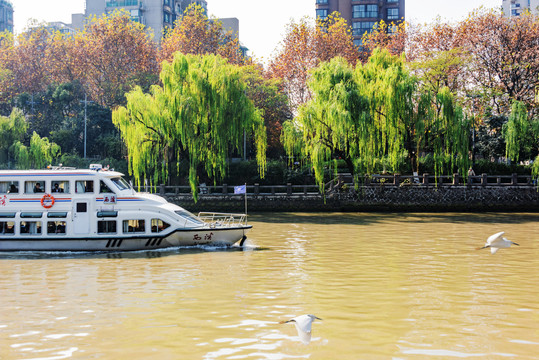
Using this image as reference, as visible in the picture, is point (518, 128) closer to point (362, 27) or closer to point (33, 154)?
point (33, 154)

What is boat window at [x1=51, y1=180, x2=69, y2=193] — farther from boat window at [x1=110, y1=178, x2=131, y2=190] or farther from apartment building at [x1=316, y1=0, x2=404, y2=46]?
apartment building at [x1=316, y1=0, x2=404, y2=46]

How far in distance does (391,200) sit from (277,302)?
101 ft

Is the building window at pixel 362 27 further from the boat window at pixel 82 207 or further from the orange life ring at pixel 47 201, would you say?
the orange life ring at pixel 47 201

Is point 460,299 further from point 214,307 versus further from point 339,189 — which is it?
point 339,189

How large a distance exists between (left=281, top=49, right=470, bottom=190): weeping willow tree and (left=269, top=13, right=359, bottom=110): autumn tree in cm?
2202

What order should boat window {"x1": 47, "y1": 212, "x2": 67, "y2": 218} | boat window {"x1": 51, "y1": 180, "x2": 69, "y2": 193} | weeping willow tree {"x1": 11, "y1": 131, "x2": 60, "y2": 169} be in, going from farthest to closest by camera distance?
1. weeping willow tree {"x1": 11, "y1": 131, "x2": 60, "y2": 169}
2. boat window {"x1": 51, "y1": 180, "x2": 69, "y2": 193}
3. boat window {"x1": 47, "y1": 212, "x2": 67, "y2": 218}

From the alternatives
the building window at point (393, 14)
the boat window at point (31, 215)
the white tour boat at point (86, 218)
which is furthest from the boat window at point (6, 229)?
A: the building window at point (393, 14)

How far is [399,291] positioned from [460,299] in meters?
1.74

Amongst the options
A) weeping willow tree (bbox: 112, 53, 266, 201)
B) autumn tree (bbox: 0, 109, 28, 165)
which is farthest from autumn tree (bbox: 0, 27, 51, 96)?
weeping willow tree (bbox: 112, 53, 266, 201)

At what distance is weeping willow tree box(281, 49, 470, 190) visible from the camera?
42406mm

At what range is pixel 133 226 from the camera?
85.1 ft

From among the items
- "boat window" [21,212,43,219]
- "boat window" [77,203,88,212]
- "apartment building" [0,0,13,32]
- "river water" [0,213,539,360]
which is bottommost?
"river water" [0,213,539,360]

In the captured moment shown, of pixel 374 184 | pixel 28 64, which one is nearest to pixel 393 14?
pixel 28 64

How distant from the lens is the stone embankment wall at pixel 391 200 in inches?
1783
